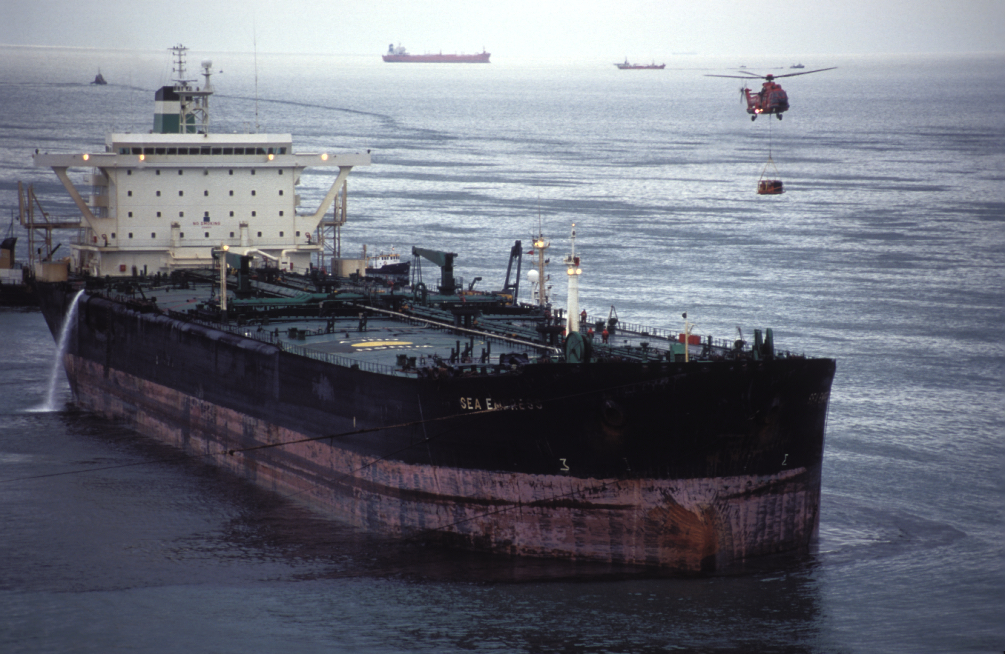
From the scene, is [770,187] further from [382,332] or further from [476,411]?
[476,411]

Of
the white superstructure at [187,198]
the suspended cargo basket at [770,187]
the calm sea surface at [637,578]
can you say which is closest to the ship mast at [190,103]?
the white superstructure at [187,198]

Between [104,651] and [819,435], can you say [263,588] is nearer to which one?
[104,651]

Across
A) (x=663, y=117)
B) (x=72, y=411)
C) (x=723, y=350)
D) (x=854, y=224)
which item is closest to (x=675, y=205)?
(x=854, y=224)

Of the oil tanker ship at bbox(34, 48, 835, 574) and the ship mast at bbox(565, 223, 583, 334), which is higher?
the ship mast at bbox(565, 223, 583, 334)

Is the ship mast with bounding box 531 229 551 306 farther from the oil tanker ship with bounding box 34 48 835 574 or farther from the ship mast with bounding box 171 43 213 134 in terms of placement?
the ship mast with bounding box 171 43 213 134

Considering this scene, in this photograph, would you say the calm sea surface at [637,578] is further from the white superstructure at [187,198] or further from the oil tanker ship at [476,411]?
the white superstructure at [187,198]

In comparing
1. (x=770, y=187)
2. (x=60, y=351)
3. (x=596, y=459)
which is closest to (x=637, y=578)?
(x=596, y=459)

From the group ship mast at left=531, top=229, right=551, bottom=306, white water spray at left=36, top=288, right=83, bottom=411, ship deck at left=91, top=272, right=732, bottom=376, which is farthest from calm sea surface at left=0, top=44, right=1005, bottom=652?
ship mast at left=531, top=229, right=551, bottom=306
